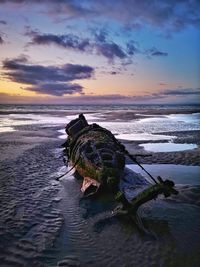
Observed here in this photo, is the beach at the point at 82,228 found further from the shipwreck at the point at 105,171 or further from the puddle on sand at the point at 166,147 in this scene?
the puddle on sand at the point at 166,147

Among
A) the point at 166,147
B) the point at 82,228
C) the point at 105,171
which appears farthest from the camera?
the point at 166,147

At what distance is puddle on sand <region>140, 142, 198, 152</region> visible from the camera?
16.9 m

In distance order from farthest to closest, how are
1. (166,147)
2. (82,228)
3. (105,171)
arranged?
(166,147), (105,171), (82,228)

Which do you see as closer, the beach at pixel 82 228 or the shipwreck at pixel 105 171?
the beach at pixel 82 228

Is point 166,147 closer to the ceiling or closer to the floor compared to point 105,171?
closer to the floor

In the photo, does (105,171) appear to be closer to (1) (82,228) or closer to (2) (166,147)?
(1) (82,228)

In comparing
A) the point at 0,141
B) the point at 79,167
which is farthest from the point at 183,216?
the point at 0,141

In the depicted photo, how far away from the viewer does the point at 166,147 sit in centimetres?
1762

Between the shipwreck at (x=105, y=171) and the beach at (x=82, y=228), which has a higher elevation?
the shipwreck at (x=105, y=171)

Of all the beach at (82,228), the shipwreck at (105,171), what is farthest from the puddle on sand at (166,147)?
the beach at (82,228)

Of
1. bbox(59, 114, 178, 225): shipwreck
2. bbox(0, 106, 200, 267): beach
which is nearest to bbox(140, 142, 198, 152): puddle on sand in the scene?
bbox(59, 114, 178, 225): shipwreck

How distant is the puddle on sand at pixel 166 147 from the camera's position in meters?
16.9

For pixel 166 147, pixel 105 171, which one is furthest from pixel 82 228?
pixel 166 147

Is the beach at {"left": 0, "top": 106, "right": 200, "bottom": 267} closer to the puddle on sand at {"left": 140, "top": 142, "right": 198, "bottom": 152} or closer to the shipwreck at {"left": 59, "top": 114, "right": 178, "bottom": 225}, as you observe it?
the shipwreck at {"left": 59, "top": 114, "right": 178, "bottom": 225}
